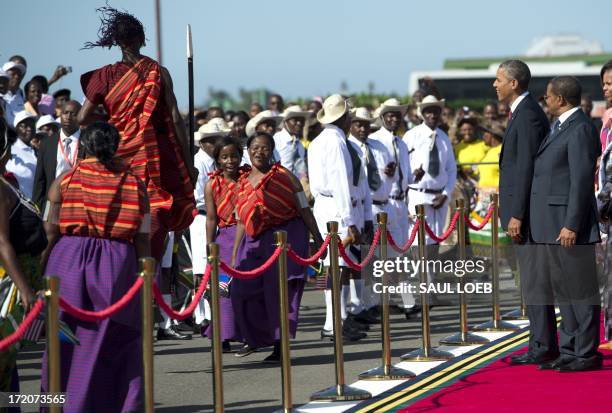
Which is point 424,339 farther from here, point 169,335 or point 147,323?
point 147,323

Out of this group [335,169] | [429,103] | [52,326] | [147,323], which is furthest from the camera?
[429,103]

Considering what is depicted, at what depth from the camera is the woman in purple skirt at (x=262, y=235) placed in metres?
12.0

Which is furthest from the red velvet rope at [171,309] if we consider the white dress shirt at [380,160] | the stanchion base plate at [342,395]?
the white dress shirt at [380,160]

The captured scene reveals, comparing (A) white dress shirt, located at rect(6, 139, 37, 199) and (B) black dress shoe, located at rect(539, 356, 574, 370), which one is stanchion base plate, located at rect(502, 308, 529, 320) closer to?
(B) black dress shoe, located at rect(539, 356, 574, 370)

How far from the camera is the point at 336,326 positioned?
1002 cm

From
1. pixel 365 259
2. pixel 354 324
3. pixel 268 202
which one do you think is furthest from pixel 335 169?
pixel 365 259

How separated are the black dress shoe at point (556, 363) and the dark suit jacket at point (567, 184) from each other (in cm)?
94

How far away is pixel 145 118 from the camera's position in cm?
968

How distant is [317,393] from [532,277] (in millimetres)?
2100

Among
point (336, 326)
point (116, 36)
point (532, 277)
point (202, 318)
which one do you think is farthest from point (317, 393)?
point (202, 318)

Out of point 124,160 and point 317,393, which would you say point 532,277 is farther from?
point 124,160

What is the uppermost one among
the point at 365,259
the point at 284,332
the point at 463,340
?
the point at 365,259

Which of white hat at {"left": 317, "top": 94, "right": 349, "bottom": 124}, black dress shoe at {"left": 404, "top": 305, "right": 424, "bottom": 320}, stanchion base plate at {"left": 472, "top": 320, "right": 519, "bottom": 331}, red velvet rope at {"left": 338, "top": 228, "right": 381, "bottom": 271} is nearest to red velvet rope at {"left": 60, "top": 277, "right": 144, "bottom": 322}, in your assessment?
red velvet rope at {"left": 338, "top": 228, "right": 381, "bottom": 271}

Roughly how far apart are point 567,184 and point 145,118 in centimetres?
332
